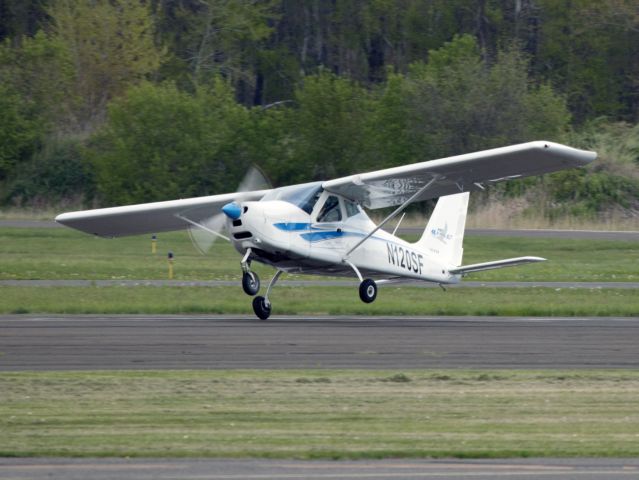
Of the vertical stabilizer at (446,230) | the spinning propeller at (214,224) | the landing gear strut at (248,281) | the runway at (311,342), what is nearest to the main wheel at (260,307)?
the runway at (311,342)

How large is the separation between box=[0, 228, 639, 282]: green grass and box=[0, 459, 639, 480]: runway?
20.6 meters

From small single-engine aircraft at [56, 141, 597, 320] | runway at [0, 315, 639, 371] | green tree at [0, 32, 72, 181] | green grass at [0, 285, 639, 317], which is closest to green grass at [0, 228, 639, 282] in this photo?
green grass at [0, 285, 639, 317]

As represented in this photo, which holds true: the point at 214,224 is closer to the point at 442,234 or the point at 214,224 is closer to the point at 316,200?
the point at 316,200

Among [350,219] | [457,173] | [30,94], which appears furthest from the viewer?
[30,94]

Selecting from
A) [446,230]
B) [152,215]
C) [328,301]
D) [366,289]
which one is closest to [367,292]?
[366,289]

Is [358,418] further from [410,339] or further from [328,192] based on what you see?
[328,192]

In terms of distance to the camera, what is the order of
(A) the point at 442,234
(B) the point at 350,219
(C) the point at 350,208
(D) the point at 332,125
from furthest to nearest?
(D) the point at 332,125 → (A) the point at 442,234 → (C) the point at 350,208 → (B) the point at 350,219

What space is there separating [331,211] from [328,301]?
2814 mm

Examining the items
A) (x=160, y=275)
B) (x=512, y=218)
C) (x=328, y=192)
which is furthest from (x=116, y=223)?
(x=512, y=218)

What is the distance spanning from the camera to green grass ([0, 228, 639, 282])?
99.4ft

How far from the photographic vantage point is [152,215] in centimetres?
2266

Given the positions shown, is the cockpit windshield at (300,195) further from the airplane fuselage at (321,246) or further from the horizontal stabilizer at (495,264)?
the horizontal stabilizer at (495,264)

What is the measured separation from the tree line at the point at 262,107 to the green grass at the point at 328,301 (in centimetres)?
2098

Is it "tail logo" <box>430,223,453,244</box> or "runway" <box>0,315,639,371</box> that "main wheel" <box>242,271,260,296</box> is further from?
"tail logo" <box>430,223,453,244</box>
